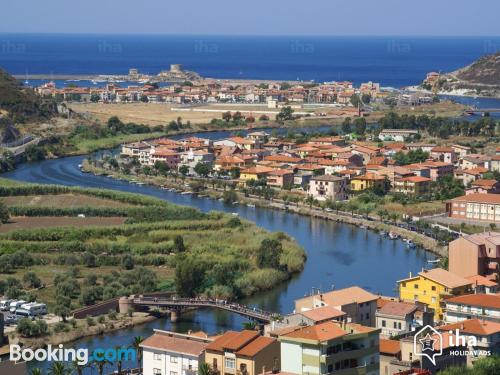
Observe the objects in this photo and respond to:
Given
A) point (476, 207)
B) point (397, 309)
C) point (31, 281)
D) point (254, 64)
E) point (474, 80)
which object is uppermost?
point (397, 309)

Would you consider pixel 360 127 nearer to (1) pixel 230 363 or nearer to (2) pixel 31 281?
(2) pixel 31 281

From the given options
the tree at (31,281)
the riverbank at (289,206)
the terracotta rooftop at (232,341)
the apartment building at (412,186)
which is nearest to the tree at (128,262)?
the tree at (31,281)

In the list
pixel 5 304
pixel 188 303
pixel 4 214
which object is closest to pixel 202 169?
pixel 4 214

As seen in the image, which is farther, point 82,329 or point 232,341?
point 82,329

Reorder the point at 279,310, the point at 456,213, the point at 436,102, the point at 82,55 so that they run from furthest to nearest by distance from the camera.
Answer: the point at 82,55 → the point at 436,102 → the point at 456,213 → the point at 279,310

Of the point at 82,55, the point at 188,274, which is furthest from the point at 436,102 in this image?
the point at 82,55

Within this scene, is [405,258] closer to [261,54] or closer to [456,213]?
[456,213]

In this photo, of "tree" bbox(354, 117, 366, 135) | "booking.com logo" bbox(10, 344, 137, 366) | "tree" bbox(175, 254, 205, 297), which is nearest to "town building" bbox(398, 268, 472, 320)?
"tree" bbox(175, 254, 205, 297)
